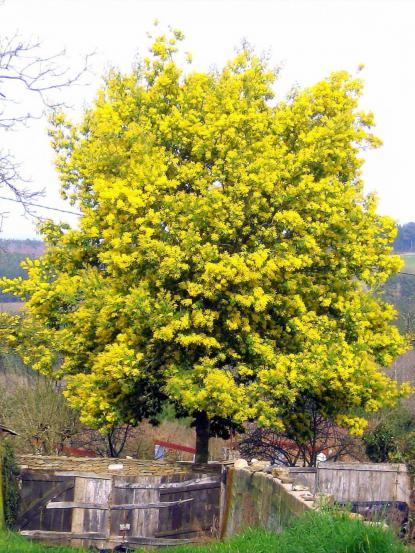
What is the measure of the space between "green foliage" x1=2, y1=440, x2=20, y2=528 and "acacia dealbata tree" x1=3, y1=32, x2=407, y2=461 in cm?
240

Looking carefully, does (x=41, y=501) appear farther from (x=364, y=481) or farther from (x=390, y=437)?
(x=390, y=437)

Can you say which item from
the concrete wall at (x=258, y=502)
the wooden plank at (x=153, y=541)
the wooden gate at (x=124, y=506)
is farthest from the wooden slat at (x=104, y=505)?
the concrete wall at (x=258, y=502)

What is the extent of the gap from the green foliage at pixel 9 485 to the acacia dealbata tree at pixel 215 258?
2.40 m

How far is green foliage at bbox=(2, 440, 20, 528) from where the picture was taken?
1691cm

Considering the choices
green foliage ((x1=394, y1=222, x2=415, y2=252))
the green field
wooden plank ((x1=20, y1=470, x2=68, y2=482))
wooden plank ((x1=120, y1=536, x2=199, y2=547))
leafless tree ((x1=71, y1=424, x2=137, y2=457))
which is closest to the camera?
wooden plank ((x1=120, y1=536, x2=199, y2=547))

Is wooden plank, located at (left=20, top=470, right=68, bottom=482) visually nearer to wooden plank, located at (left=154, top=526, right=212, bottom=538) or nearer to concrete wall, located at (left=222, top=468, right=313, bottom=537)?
wooden plank, located at (left=154, top=526, right=212, bottom=538)

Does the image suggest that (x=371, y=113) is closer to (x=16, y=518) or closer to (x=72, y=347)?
(x=72, y=347)

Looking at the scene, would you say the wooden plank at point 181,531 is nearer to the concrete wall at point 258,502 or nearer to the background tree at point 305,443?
the concrete wall at point 258,502

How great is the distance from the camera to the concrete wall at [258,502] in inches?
462

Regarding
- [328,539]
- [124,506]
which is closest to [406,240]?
[124,506]

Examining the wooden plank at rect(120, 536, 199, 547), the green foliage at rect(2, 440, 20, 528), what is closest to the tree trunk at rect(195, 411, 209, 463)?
the wooden plank at rect(120, 536, 199, 547)

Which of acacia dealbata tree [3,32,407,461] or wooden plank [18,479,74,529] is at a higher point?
acacia dealbata tree [3,32,407,461]

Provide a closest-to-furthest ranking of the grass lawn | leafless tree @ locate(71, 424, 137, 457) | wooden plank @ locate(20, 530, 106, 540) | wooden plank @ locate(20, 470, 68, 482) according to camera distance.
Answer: the grass lawn < wooden plank @ locate(20, 530, 106, 540) < wooden plank @ locate(20, 470, 68, 482) < leafless tree @ locate(71, 424, 137, 457)

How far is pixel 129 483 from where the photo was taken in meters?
16.9
